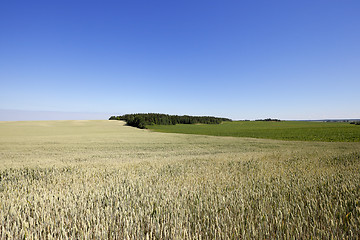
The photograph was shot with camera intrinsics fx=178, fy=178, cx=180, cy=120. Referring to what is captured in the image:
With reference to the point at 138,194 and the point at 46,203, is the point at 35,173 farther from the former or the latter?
the point at 138,194

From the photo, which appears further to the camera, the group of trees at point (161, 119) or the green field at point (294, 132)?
the group of trees at point (161, 119)

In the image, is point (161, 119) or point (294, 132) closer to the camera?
point (294, 132)

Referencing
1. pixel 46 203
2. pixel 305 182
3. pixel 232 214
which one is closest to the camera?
pixel 232 214

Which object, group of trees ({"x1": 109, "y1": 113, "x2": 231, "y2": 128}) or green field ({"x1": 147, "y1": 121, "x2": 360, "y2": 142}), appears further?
group of trees ({"x1": 109, "y1": 113, "x2": 231, "y2": 128})

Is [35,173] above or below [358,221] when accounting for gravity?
below

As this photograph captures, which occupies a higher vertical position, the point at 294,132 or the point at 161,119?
the point at 161,119

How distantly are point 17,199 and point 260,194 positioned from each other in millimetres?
5152

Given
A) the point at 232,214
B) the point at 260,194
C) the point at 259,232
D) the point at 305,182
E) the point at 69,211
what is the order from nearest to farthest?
the point at 259,232 → the point at 232,214 → the point at 69,211 → the point at 260,194 → the point at 305,182

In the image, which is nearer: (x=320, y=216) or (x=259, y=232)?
(x=259, y=232)

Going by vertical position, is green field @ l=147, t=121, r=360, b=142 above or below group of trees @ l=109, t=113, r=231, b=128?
below

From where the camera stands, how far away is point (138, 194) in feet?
13.4

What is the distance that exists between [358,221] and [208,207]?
7.50ft

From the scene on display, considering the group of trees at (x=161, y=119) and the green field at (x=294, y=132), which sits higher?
the group of trees at (x=161, y=119)

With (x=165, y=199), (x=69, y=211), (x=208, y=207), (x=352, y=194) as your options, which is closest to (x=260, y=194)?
(x=208, y=207)
